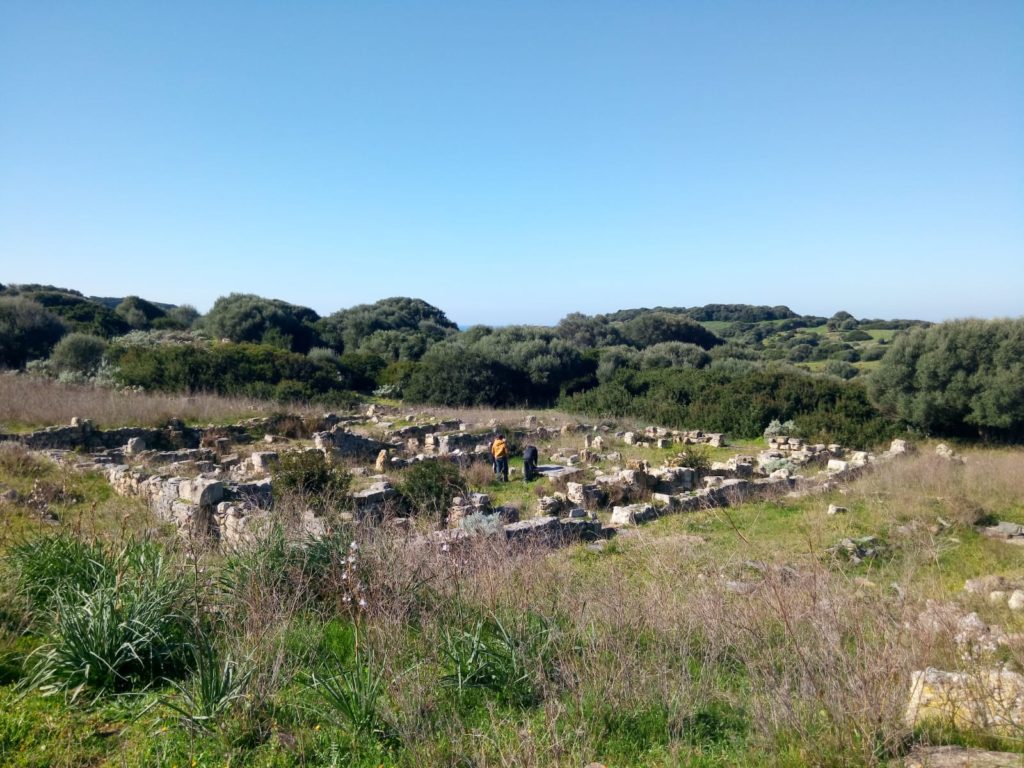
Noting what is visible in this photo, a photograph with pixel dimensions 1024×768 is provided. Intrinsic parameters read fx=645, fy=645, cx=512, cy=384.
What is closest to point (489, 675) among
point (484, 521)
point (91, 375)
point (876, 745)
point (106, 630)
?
point (876, 745)

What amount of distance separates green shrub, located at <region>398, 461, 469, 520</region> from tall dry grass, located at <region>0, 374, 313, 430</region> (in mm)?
8936

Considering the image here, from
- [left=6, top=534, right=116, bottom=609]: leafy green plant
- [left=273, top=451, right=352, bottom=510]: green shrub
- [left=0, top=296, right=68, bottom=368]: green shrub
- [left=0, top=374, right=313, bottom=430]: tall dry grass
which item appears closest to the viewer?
[left=6, top=534, right=116, bottom=609]: leafy green plant

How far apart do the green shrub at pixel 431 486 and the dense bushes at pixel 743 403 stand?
44.3 ft

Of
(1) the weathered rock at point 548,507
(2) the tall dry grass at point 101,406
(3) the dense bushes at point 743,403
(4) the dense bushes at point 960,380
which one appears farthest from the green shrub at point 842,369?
(1) the weathered rock at point 548,507

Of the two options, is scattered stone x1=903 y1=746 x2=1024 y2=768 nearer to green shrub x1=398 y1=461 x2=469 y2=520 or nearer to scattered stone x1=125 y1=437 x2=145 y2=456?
green shrub x1=398 y1=461 x2=469 y2=520

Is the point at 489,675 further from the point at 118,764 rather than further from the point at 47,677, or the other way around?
the point at 47,677

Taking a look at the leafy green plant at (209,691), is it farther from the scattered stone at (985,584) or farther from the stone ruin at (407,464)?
the scattered stone at (985,584)

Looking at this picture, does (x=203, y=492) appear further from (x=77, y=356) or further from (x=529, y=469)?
(x=77, y=356)

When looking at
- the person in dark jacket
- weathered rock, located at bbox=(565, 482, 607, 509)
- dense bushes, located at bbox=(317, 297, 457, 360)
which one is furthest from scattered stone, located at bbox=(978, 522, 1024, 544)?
dense bushes, located at bbox=(317, 297, 457, 360)

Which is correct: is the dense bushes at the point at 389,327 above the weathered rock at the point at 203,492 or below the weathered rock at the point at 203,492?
above

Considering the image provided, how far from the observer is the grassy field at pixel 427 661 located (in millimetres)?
3084

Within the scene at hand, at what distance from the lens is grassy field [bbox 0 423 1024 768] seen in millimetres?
3084

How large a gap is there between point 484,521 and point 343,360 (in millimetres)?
23345

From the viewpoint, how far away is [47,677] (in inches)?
140
